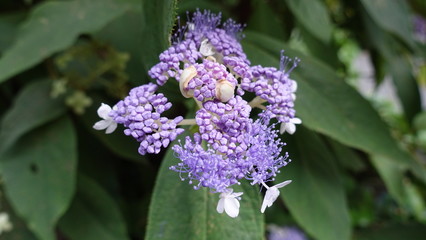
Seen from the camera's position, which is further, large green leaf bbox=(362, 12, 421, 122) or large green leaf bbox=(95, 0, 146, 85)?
large green leaf bbox=(362, 12, 421, 122)

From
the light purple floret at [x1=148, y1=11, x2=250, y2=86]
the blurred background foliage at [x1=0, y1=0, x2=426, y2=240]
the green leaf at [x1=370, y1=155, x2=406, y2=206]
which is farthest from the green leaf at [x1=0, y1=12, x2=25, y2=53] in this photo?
the green leaf at [x1=370, y1=155, x2=406, y2=206]

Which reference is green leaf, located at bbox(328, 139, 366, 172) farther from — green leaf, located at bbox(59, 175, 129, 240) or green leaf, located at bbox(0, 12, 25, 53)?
green leaf, located at bbox(0, 12, 25, 53)

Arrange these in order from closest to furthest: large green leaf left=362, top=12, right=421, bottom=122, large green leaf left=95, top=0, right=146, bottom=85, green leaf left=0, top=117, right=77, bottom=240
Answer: green leaf left=0, top=117, right=77, bottom=240 → large green leaf left=95, top=0, right=146, bottom=85 → large green leaf left=362, top=12, right=421, bottom=122

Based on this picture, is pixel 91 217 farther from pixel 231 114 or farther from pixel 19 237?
pixel 231 114

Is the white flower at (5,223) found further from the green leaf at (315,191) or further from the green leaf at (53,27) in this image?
the green leaf at (315,191)

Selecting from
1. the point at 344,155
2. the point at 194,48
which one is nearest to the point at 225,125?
the point at 194,48

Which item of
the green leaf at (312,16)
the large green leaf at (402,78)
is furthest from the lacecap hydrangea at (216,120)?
the large green leaf at (402,78)

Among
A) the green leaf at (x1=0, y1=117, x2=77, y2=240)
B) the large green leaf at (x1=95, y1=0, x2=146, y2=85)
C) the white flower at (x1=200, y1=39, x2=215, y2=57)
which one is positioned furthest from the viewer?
the large green leaf at (x1=95, y1=0, x2=146, y2=85)

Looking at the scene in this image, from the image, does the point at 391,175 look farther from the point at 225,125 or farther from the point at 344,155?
the point at 225,125
